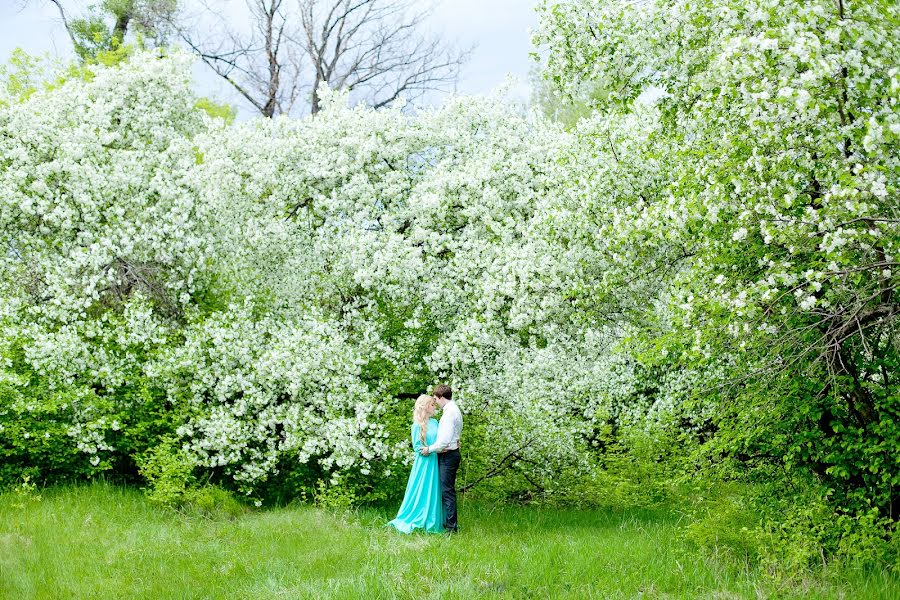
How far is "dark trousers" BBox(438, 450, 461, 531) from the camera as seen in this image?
38.8 feet

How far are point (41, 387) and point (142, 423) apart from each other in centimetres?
167

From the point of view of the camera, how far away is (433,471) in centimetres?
1205

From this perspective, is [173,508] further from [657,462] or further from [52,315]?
[657,462]

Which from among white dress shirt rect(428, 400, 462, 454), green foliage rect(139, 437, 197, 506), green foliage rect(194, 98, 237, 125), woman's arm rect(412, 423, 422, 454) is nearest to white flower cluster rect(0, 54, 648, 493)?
green foliage rect(139, 437, 197, 506)

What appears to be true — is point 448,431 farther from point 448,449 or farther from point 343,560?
point 343,560

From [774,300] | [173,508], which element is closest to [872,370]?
[774,300]

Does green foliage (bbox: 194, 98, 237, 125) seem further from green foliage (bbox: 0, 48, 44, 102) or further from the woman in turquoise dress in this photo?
the woman in turquoise dress

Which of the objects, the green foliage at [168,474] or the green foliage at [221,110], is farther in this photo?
the green foliage at [221,110]

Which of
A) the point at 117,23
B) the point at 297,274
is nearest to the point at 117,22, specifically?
the point at 117,23

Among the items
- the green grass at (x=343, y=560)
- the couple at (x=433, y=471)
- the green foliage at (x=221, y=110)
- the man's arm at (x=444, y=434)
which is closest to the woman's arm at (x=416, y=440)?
the couple at (x=433, y=471)

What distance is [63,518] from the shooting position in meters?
12.3

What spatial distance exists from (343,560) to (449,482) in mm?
2476

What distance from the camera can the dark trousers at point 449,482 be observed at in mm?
11828

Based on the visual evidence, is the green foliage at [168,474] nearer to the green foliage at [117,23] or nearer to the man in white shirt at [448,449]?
A: the man in white shirt at [448,449]
